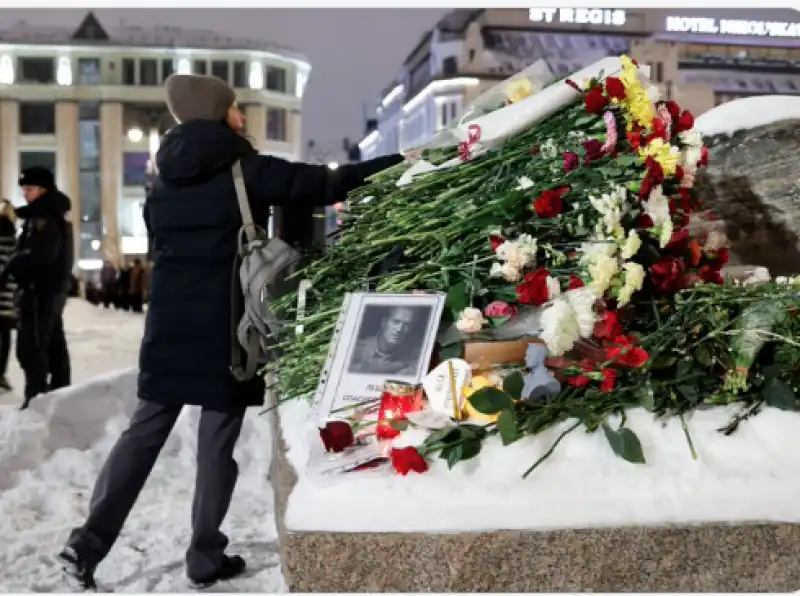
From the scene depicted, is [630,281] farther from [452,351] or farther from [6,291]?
[6,291]

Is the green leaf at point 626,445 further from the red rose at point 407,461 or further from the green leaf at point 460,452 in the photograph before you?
the red rose at point 407,461

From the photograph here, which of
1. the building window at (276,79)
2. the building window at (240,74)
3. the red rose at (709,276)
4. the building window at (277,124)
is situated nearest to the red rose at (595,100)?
the red rose at (709,276)

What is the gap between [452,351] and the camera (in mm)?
2254

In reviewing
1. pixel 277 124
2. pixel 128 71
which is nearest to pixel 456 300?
pixel 277 124

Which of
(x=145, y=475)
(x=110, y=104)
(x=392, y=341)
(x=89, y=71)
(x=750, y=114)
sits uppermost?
(x=89, y=71)

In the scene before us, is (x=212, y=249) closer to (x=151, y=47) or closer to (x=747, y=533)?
(x=747, y=533)

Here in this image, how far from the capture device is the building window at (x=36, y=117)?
23.9 feet

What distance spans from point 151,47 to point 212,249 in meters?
3.27

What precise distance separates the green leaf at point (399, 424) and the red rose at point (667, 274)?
Result: 29.3 inches

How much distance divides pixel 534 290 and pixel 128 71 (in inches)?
233

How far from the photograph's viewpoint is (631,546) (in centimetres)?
186

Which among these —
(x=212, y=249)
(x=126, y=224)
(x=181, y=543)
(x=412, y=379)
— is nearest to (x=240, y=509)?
(x=181, y=543)

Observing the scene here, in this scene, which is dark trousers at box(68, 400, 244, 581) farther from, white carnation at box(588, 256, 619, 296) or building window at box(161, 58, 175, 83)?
building window at box(161, 58, 175, 83)

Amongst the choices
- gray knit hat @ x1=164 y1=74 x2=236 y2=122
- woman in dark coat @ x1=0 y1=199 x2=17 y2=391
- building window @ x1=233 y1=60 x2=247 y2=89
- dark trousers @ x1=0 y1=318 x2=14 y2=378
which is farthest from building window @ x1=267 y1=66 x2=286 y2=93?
dark trousers @ x1=0 y1=318 x2=14 y2=378
